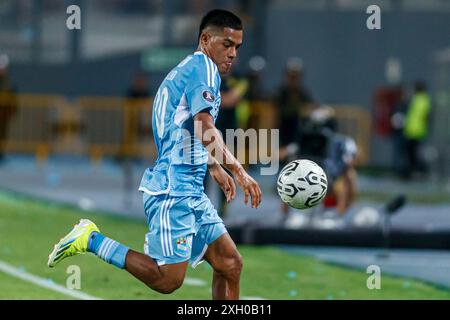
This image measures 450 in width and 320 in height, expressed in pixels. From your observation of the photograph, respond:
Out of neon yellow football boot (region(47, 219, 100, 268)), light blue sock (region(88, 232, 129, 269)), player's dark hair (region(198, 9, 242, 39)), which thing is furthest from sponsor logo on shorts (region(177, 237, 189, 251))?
player's dark hair (region(198, 9, 242, 39))

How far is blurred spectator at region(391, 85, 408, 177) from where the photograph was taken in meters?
32.2

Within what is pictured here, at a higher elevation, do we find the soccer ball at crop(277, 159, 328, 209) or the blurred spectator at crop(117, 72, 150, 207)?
the blurred spectator at crop(117, 72, 150, 207)

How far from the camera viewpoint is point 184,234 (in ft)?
33.8

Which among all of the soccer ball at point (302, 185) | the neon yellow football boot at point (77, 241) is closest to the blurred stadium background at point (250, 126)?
the neon yellow football boot at point (77, 241)

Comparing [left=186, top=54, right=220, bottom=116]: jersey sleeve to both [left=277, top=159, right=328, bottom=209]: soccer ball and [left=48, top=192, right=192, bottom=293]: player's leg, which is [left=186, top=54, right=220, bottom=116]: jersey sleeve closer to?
[left=48, top=192, right=192, bottom=293]: player's leg

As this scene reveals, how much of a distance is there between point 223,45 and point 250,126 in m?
19.5

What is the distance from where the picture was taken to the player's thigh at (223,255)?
34.5 ft

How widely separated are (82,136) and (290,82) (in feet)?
20.3

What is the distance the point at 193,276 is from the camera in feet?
49.5

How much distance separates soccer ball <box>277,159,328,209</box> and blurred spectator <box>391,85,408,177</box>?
21.2 meters

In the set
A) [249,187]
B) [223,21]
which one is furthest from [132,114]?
[249,187]

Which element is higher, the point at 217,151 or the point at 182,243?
the point at 217,151

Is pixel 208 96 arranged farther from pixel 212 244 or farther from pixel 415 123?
pixel 415 123
